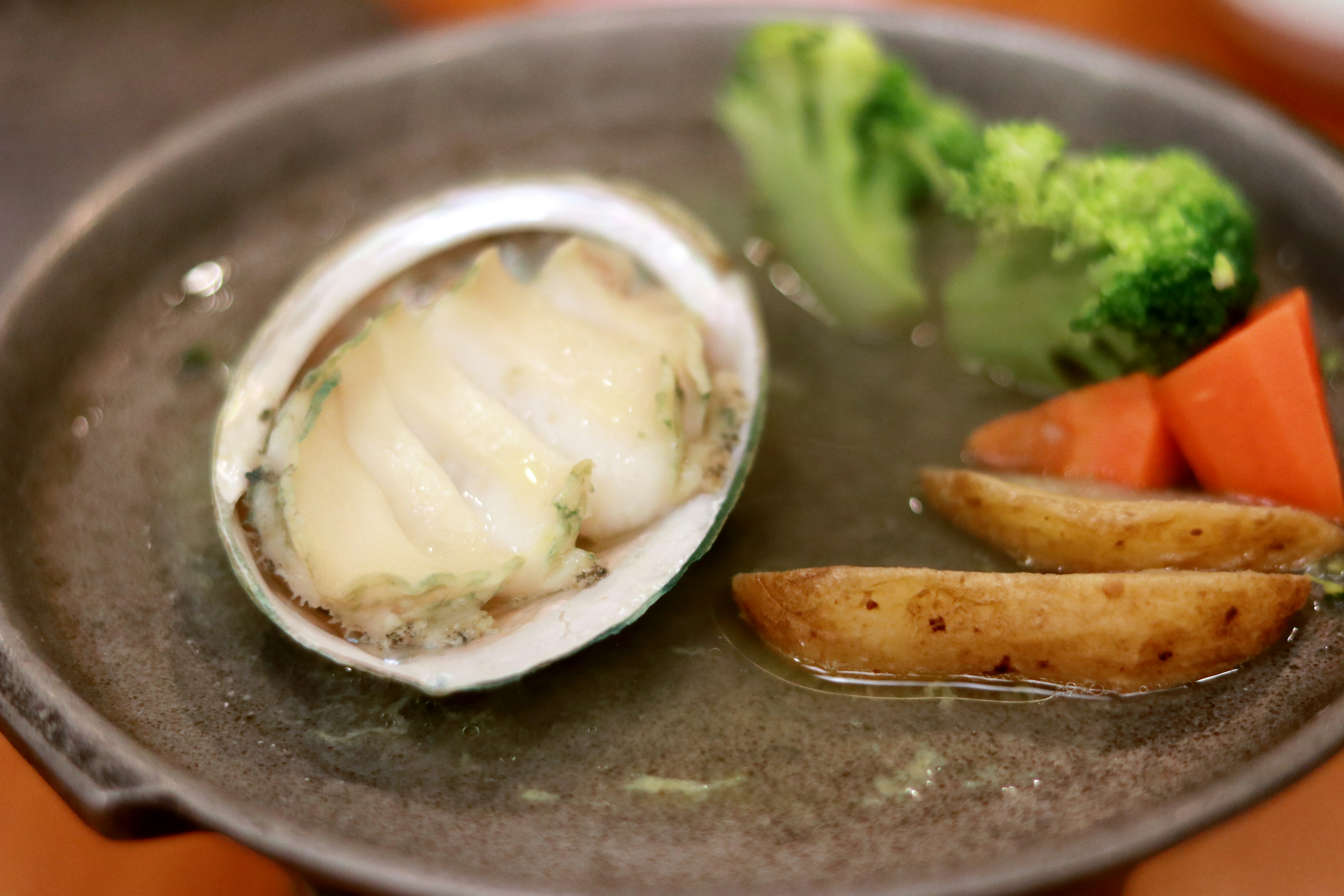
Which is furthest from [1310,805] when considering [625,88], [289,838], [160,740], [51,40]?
[51,40]

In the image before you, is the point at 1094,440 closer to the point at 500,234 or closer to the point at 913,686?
the point at 913,686

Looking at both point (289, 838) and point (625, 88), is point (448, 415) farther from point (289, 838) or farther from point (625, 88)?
point (625, 88)

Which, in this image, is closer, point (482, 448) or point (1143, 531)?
point (1143, 531)

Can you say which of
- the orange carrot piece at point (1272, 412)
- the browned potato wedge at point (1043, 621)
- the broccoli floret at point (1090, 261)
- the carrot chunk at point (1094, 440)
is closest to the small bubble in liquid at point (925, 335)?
the broccoli floret at point (1090, 261)

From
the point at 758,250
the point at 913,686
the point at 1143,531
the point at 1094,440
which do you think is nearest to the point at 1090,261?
the point at 1094,440

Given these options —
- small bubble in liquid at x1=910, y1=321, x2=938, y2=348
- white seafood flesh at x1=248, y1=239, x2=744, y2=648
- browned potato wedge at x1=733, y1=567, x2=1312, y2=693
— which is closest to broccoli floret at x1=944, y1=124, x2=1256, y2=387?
small bubble in liquid at x1=910, y1=321, x2=938, y2=348

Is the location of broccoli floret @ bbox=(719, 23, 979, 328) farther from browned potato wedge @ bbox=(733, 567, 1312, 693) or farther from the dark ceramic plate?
browned potato wedge @ bbox=(733, 567, 1312, 693)
